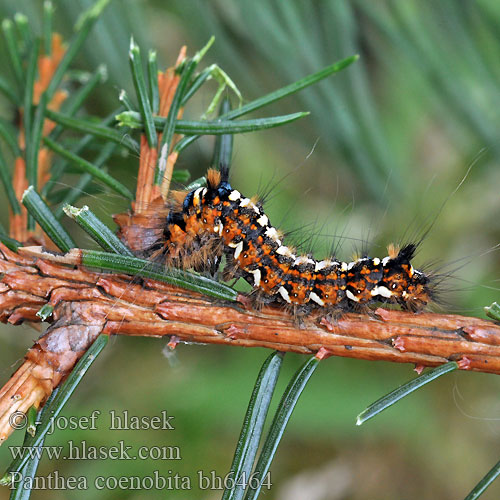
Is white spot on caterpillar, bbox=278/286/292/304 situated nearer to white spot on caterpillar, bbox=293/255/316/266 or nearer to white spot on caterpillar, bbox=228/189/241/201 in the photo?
white spot on caterpillar, bbox=293/255/316/266

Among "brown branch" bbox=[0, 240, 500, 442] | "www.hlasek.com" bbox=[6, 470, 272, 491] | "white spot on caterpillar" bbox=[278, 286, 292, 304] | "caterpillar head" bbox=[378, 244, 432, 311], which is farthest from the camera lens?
"www.hlasek.com" bbox=[6, 470, 272, 491]

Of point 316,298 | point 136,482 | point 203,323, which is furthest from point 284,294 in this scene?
point 136,482

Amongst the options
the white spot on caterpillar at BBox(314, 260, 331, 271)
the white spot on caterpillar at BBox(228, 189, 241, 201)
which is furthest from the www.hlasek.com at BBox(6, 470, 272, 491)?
the white spot on caterpillar at BBox(228, 189, 241, 201)

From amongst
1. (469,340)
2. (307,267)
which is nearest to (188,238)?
(307,267)

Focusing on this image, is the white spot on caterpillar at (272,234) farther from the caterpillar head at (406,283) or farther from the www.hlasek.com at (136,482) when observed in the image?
the www.hlasek.com at (136,482)

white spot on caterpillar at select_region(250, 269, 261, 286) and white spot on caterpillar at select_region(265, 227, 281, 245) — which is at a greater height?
white spot on caterpillar at select_region(265, 227, 281, 245)

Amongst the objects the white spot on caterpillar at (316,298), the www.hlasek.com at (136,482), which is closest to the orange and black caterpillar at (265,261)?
the white spot on caterpillar at (316,298)

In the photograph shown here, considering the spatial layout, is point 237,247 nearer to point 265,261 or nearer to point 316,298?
point 265,261
